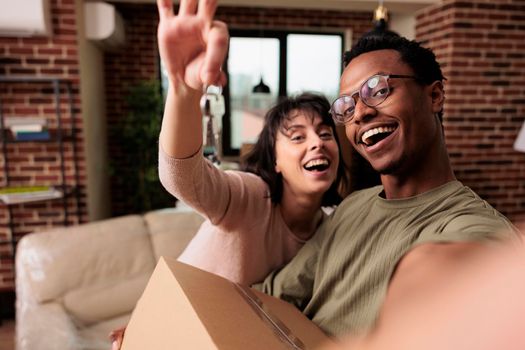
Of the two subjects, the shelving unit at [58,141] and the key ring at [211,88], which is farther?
the shelving unit at [58,141]

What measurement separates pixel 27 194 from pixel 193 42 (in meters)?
2.74

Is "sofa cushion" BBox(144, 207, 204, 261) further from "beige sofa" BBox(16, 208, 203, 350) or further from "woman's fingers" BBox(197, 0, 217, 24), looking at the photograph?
"woman's fingers" BBox(197, 0, 217, 24)

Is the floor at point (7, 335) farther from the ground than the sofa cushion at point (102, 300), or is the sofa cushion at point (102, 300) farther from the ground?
the sofa cushion at point (102, 300)

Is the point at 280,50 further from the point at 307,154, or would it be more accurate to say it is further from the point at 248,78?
the point at 307,154

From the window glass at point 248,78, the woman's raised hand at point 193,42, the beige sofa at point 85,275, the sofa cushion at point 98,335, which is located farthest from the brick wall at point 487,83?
the woman's raised hand at point 193,42

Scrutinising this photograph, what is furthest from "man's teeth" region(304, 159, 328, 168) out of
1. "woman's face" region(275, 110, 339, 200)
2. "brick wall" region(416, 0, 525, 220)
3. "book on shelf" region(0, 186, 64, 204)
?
"book on shelf" region(0, 186, 64, 204)

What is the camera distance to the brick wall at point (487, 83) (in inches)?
122

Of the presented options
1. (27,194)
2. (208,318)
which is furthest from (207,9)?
(27,194)

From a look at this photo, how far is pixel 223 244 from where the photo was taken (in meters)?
1.09

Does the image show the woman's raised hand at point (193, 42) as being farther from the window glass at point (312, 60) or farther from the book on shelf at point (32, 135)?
the window glass at point (312, 60)

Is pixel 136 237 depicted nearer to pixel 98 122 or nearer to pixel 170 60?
pixel 170 60

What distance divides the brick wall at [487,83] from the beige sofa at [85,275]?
6.91ft

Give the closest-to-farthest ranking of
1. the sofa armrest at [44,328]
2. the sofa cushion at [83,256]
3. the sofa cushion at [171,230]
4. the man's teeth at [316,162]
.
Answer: the man's teeth at [316,162] → the sofa armrest at [44,328] → the sofa cushion at [83,256] → the sofa cushion at [171,230]

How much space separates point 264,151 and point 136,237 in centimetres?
124
